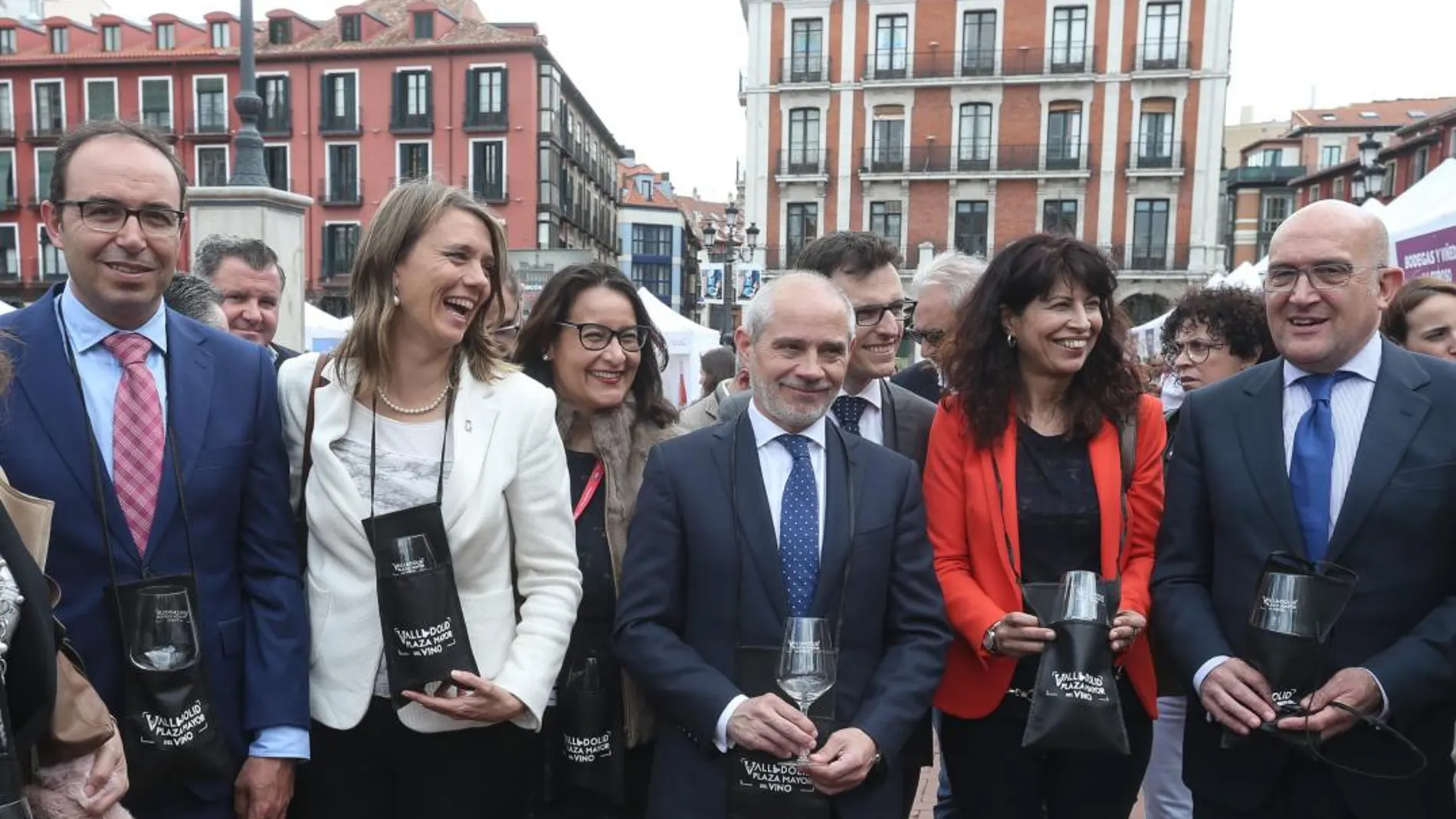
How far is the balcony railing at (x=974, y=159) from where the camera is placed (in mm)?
34750

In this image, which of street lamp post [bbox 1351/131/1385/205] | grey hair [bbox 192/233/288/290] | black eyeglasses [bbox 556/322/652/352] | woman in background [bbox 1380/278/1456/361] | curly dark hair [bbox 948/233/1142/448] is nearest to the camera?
curly dark hair [bbox 948/233/1142/448]

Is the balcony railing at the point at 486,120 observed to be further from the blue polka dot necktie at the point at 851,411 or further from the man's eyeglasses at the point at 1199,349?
the blue polka dot necktie at the point at 851,411


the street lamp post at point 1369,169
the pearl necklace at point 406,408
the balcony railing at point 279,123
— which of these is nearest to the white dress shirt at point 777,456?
the pearl necklace at point 406,408

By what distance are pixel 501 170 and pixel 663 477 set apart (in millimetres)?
38321

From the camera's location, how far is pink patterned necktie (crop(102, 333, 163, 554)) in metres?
2.16

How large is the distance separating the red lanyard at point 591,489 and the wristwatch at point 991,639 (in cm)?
118

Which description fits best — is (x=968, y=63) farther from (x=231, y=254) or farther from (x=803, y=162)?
(x=231, y=254)

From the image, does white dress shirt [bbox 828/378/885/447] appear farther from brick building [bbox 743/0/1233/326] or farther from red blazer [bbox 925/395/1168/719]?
brick building [bbox 743/0/1233/326]

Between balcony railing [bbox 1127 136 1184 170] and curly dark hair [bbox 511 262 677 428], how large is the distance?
116ft

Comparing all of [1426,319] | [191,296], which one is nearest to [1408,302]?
[1426,319]

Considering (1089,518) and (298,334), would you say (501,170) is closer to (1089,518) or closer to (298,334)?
(298,334)

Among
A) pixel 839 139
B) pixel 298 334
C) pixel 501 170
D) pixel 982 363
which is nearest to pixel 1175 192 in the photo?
pixel 839 139

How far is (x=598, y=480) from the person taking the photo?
9.45ft

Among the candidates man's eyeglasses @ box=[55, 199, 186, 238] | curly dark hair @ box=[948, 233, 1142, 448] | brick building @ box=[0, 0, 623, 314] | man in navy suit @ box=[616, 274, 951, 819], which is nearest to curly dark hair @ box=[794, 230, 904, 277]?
curly dark hair @ box=[948, 233, 1142, 448]
